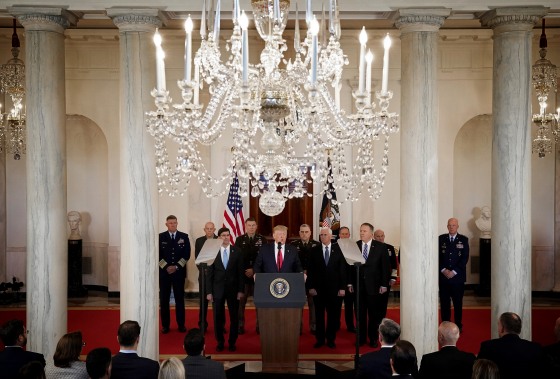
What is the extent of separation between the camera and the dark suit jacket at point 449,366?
581 centimetres

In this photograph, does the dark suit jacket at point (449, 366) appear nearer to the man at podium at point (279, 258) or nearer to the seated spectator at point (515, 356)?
the seated spectator at point (515, 356)

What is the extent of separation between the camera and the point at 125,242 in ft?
29.8

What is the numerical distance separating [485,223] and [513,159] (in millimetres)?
4927

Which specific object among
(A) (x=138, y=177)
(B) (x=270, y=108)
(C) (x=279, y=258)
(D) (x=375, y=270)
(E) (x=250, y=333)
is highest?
(B) (x=270, y=108)

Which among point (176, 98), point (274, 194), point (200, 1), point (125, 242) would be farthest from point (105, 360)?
point (176, 98)

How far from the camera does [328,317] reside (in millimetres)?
10578

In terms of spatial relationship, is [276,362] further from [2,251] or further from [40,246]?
[2,251]

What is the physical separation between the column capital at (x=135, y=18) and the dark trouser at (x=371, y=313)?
4703 millimetres

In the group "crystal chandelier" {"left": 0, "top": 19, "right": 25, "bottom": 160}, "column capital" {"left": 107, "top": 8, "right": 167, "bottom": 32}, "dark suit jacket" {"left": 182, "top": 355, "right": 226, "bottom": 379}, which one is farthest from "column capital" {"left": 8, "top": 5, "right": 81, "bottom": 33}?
"dark suit jacket" {"left": 182, "top": 355, "right": 226, "bottom": 379}

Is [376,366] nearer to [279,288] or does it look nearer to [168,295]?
[279,288]

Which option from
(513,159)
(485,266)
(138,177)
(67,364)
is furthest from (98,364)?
(485,266)

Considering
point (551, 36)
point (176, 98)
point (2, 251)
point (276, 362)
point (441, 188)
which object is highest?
point (551, 36)

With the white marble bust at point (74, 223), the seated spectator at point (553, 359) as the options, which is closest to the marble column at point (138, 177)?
the seated spectator at point (553, 359)

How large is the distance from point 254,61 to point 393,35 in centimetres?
257
